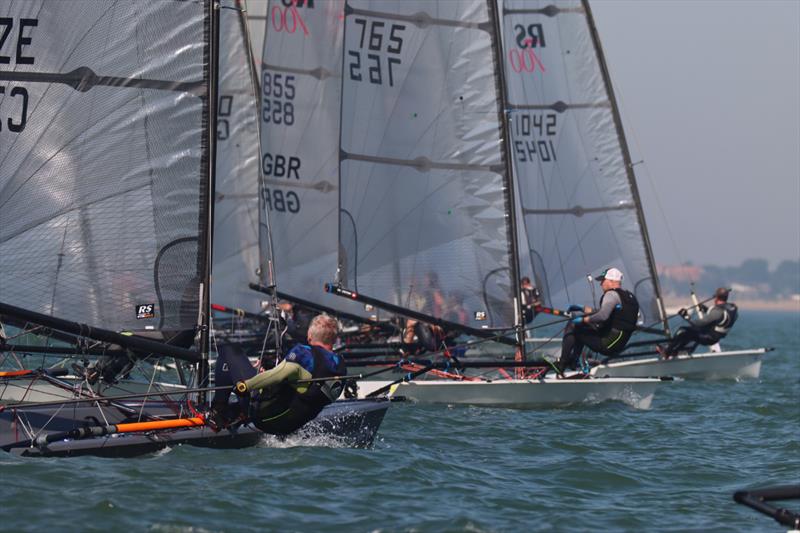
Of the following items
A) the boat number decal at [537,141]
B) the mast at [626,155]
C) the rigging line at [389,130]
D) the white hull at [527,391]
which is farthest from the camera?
the boat number decal at [537,141]

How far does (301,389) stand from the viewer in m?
10.4

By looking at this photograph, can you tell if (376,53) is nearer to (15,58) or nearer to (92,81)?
(92,81)

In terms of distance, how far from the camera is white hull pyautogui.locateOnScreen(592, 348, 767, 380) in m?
20.5

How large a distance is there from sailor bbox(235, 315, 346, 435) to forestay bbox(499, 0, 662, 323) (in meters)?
13.6

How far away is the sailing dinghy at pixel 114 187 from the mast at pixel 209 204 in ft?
0.04

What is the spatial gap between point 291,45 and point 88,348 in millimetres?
10572

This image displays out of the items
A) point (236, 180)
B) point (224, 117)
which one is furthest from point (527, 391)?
point (224, 117)

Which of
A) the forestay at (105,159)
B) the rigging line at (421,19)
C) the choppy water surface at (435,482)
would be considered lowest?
the choppy water surface at (435,482)

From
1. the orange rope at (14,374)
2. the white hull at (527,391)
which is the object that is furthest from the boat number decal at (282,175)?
the orange rope at (14,374)

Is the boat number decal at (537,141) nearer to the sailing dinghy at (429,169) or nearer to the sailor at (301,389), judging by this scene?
the sailing dinghy at (429,169)

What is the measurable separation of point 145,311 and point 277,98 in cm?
1006

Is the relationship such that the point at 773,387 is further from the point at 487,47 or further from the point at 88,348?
the point at 88,348

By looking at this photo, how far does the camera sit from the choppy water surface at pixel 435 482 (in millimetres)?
8531

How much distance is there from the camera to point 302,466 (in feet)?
33.9
